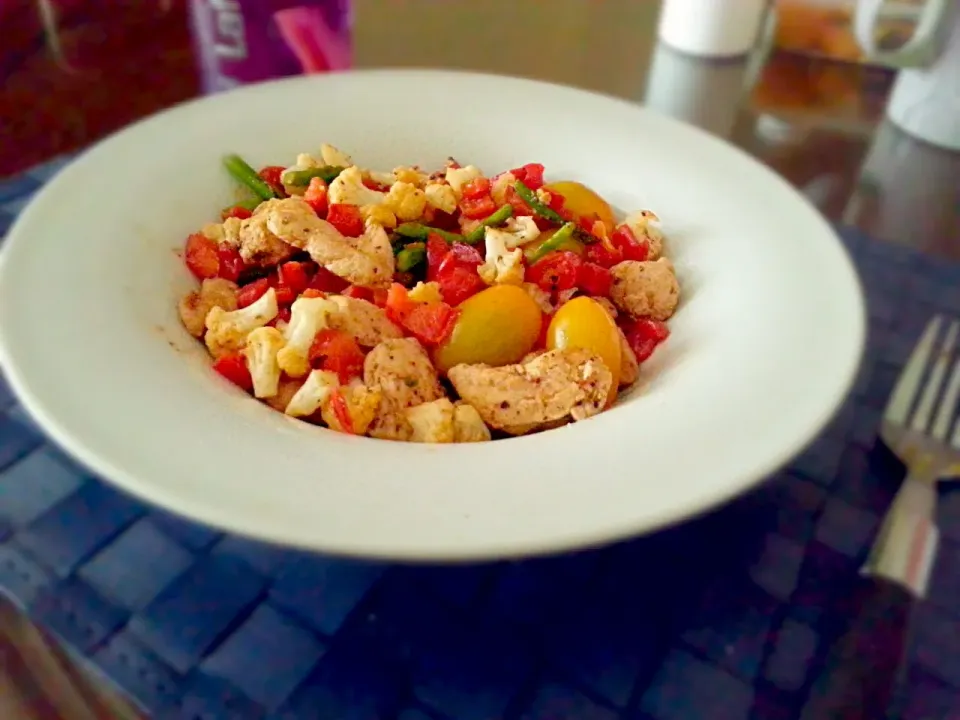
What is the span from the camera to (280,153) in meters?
1.11

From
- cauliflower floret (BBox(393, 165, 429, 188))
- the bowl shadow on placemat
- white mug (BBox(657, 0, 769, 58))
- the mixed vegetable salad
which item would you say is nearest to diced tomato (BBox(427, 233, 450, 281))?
the mixed vegetable salad

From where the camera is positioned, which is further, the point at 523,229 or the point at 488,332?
the point at 523,229

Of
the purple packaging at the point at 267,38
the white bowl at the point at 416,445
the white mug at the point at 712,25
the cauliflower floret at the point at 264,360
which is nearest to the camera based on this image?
the white bowl at the point at 416,445

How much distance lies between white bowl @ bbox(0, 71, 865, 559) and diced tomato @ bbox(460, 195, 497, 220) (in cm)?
15

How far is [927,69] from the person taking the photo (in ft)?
4.89

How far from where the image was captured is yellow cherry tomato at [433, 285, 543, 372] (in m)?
0.89

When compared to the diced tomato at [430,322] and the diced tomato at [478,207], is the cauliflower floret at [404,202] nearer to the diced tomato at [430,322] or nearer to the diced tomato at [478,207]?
the diced tomato at [478,207]

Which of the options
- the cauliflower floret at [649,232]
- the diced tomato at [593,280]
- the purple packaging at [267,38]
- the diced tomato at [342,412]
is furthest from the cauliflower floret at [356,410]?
the purple packaging at [267,38]

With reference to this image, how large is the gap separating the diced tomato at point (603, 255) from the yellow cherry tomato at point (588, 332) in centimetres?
12

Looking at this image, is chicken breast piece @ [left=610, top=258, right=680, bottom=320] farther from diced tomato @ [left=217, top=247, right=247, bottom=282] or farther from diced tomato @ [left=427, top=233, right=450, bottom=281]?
diced tomato @ [left=217, top=247, right=247, bottom=282]

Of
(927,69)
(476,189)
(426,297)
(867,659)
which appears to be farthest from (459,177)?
(927,69)

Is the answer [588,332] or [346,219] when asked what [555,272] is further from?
[346,219]

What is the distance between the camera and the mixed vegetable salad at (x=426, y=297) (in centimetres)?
81

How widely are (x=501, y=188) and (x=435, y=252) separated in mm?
127
